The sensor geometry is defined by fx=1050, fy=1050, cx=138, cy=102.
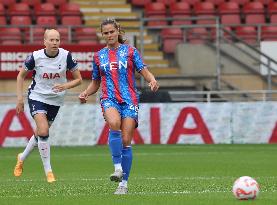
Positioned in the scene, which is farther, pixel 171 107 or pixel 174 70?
pixel 174 70

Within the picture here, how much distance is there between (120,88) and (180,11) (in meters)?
20.3

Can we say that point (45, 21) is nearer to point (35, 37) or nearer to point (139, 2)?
point (35, 37)

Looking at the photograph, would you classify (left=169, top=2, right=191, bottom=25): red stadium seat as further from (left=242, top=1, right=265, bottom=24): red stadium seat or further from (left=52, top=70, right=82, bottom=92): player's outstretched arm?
(left=52, top=70, right=82, bottom=92): player's outstretched arm

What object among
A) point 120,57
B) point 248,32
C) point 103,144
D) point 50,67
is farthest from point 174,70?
point 120,57

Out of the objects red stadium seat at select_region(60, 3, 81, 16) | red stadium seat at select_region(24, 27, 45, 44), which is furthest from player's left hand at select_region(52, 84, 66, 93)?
red stadium seat at select_region(60, 3, 81, 16)

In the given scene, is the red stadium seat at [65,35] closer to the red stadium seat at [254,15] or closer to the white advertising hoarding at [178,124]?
the white advertising hoarding at [178,124]

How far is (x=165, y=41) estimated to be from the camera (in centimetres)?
3038

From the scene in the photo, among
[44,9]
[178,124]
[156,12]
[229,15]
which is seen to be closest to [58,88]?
[178,124]

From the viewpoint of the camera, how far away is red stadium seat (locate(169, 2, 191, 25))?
3166 centimetres

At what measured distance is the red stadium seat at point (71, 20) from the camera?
30891 millimetres

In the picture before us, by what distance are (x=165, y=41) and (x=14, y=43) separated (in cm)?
442

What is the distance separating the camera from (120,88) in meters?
12.0

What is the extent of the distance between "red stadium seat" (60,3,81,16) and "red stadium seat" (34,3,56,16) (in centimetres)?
27

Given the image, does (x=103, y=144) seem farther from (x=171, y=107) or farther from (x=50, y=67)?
(x=50, y=67)
